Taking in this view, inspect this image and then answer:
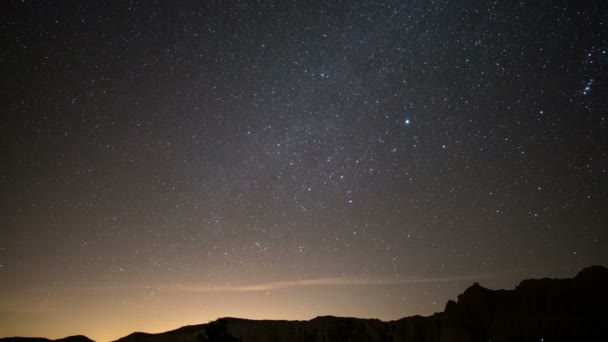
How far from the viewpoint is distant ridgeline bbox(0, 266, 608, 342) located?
172 ft

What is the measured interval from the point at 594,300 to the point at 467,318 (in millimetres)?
16730

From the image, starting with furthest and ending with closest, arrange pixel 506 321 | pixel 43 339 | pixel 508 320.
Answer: pixel 43 339, pixel 506 321, pixel 508 320

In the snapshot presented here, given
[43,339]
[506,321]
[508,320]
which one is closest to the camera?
[508,320]

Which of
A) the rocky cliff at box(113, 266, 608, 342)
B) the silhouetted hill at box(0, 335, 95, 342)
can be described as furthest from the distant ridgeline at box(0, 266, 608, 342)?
the silhouetted hill at box(0, 335, 95, 342)

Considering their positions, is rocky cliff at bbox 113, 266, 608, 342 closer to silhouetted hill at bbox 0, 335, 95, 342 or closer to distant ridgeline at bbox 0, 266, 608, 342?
distant ridgeline at bbox 0, 266, 608, 342

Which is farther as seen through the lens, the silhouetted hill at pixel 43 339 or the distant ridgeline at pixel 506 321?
the silhouetted hill at pixel 43 339

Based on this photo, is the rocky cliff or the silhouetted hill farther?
the silhouetted hill

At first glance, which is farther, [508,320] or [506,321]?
[506,321]

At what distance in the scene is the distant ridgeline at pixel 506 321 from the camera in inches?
2060

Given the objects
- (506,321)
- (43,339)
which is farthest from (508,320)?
(43,339)

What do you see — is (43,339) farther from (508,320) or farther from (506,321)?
(508,320)

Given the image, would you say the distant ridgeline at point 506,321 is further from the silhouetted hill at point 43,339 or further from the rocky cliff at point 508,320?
the silhouetted hill at point 43,339

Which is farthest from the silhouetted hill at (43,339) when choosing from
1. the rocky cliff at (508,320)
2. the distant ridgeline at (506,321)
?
the rocky cliff at (508,320)

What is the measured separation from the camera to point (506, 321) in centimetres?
5966
